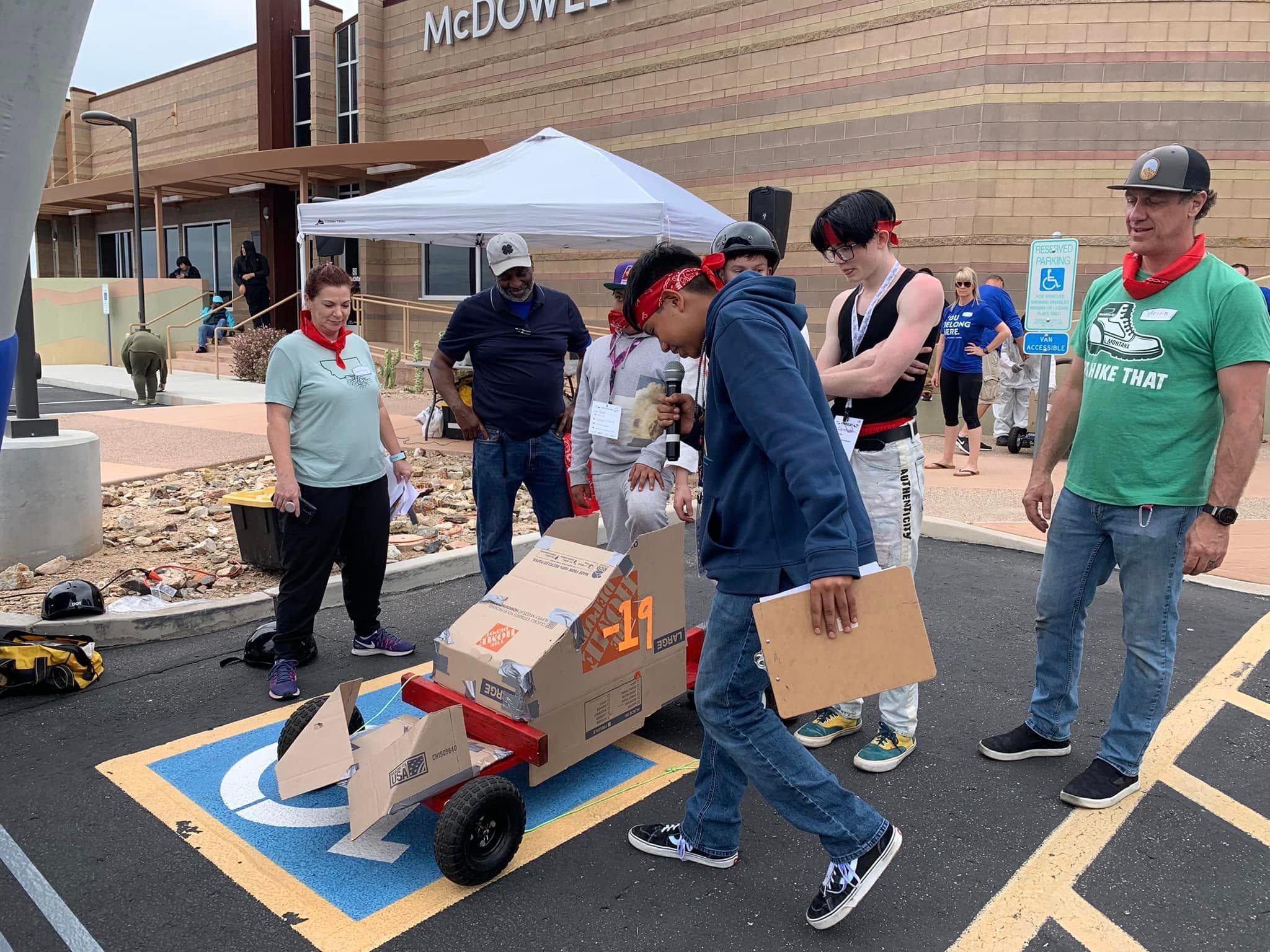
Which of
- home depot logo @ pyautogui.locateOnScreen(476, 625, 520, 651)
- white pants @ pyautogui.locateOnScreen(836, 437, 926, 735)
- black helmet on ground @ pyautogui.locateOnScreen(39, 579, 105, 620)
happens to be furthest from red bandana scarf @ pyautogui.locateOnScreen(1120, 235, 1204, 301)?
black helmet on ground @ pyautogui.locateOnScreen(39, 579, 105, 620)

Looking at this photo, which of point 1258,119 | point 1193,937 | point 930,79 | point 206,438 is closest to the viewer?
point 1193,937

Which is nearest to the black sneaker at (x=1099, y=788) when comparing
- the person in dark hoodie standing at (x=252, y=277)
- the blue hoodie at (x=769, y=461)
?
the blue hoodie at (x=769, y=461)

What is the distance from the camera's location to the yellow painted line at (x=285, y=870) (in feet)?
8.89

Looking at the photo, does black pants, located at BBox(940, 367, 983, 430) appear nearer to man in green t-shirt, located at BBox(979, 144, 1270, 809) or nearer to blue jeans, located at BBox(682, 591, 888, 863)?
man in green t-shirt, located at BBox(979, 144, 1270, 809)

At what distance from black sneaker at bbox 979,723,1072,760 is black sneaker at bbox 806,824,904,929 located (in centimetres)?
130

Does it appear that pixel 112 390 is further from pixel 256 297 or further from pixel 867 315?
pixel 867 315

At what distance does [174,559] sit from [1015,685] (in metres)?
5.32

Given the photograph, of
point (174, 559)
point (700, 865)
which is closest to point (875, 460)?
point (700, 865)

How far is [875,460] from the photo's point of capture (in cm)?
354

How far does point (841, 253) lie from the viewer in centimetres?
345

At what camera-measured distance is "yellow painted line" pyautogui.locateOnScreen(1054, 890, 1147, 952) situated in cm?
262

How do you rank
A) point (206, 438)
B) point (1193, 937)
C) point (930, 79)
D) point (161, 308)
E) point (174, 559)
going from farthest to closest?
point (161, 308), point (930, 79), point (206, 438), point (174, 559), point (1193, 937)

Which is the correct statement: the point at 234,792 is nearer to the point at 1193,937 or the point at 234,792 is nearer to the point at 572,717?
the point at 572,717

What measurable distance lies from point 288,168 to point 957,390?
55.6ft
